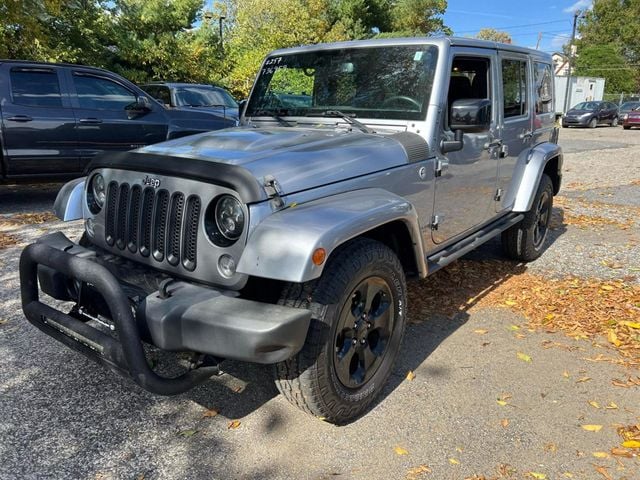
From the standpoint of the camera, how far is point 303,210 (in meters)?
2.47

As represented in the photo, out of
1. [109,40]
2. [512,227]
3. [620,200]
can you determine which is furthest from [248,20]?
[512,227]

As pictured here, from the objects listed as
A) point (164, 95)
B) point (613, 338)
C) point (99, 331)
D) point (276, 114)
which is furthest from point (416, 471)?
point (164, 95)

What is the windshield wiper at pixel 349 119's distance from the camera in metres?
3.43

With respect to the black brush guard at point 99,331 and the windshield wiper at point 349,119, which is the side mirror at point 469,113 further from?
the black brush guard at point 99,331

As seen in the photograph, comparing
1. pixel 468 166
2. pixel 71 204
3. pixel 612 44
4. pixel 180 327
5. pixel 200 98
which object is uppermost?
pixel 612 44

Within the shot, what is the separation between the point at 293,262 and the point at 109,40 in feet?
61.1

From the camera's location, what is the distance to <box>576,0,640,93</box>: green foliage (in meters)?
51.4

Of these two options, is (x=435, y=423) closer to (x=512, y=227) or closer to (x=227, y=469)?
(x=227, y=469)

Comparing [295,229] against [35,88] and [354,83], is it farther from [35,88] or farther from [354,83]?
[35,88]

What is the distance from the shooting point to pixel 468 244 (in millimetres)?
4027

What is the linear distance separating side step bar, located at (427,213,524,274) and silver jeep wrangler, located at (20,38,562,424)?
0.8 inches

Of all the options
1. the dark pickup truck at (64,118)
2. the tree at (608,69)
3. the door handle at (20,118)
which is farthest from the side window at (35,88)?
the tree at (608,69)

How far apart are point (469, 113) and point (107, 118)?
19.5 feet

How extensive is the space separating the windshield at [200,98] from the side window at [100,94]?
10.1ft
